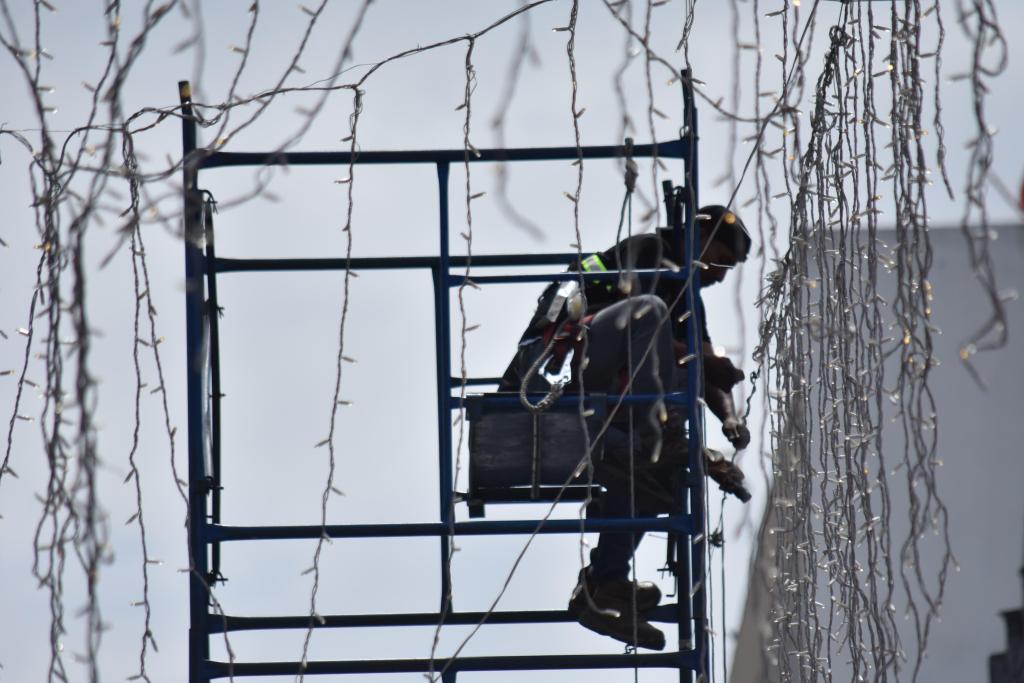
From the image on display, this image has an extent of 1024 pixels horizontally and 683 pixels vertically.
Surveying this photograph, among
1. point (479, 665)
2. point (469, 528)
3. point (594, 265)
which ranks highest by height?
point (594, 265)

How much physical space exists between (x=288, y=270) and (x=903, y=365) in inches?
93.1

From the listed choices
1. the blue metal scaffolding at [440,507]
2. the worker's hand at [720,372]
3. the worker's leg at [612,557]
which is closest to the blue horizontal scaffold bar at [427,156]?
the blue metal scaffolding at [440,507]

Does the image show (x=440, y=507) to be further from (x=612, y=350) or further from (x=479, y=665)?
Answer: (x=612, y=350)

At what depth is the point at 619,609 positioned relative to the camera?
188 inches

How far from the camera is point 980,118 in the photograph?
104 inches

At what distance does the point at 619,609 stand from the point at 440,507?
89 cm

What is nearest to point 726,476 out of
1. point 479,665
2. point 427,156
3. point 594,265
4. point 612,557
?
point 612,557

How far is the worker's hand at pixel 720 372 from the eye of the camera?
488 centimetres

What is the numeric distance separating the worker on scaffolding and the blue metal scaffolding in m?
0.13

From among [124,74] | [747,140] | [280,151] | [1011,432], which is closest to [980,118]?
[747,140]

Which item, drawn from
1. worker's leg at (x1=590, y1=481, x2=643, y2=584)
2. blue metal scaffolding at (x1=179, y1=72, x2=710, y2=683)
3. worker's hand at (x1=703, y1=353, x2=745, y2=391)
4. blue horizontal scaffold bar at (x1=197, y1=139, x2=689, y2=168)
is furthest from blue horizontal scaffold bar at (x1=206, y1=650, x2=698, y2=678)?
blue horizontal scaffold bar at (x1=197, y1=139, x2=689, y2=168)

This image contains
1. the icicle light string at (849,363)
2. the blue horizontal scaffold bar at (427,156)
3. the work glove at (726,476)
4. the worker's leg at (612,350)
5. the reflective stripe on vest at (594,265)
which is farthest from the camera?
the reflective stripe on vest at (594,265)

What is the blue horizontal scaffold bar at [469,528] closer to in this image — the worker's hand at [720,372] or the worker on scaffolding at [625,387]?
the worker on scaffolding at [625,387]

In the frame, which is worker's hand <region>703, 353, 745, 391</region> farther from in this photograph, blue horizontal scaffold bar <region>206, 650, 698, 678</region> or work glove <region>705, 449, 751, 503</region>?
blue horizontal scaffold bar <region>206, 650, 698, 678</region>
